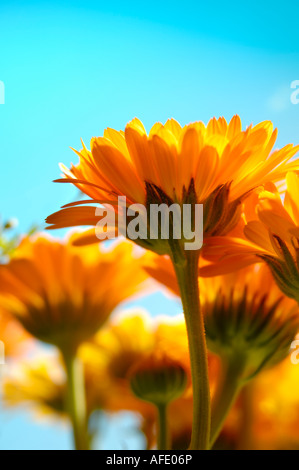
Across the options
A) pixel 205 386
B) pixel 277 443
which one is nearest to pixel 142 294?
pixel 277 443

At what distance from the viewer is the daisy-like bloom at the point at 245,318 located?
0.41 meters

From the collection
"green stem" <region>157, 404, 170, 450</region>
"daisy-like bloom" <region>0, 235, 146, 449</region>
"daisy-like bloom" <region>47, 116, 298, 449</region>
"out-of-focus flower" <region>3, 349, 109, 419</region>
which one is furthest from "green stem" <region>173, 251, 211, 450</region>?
"out-of-focus flower" <region>3, 349, 109, 419</region>

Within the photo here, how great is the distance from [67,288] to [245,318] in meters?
0.19

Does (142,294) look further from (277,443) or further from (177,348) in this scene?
(277,443)

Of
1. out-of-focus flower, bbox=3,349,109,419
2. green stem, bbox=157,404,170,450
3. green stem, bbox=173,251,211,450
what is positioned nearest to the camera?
green stem, bbox=173,251,211,450

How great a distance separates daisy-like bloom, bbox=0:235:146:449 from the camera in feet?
1.79

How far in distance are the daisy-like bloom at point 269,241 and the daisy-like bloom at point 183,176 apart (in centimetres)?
1

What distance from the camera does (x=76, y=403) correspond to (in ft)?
1.64

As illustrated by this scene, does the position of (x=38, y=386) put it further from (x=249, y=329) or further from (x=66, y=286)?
(x=249, y=329)

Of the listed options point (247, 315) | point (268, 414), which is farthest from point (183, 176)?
point (268, 414)

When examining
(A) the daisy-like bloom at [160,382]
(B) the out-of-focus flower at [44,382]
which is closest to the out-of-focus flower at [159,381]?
(A) the daisy-like bloom at [160,382]

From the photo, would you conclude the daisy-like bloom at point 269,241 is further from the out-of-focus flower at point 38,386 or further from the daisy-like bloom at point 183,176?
the out-of-focus flower at point 38,386

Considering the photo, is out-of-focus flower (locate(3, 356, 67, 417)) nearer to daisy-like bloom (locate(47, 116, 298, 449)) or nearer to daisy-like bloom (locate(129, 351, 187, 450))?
daisy-like bloom (locate(129, 351, 187, 450))

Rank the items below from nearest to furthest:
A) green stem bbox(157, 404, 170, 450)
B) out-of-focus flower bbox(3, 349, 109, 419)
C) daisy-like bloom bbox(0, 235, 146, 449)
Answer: green stem bbox(157, 404, 170, 450), daisy-like bloom bbox(0, 235, 146, 449), out-of-focus flower bbox(3, 349, 109, 419)
